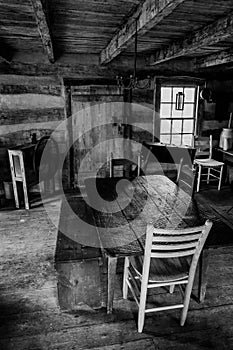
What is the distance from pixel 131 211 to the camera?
2.59 metres

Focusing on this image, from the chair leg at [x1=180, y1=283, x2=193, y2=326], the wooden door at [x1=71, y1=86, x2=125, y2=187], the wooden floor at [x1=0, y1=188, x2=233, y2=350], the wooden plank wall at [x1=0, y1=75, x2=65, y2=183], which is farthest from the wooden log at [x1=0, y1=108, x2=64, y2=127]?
the chair leg at [x1=180, y1=283, x2=193, y2=326]

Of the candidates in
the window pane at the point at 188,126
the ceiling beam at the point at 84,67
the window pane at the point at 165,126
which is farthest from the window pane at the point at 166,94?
the window pane at the point at 188,126

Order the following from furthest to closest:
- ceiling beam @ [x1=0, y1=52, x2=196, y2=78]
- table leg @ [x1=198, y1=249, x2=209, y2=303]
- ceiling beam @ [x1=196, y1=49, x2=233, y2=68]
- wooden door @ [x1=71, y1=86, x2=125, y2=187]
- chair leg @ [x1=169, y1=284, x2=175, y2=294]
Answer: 1. wooden door @ [x1=71, y1=86, x2=125, y2=187]
2. ceiling beam @ [x1=0, y1=52, x2=196, y2=78]
3. ceiling beam @ [x1=196, y1=49, x2=233, y2=68]
4. chair leg @ [x1=169, y1=284, x2=175, y2=294]
5. table leg @ [x1=198, y1=249, x2=209, y2=303]

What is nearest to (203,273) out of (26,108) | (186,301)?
(186,301)

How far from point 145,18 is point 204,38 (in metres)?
1.08

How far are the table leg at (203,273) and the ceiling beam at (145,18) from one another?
1830 mm

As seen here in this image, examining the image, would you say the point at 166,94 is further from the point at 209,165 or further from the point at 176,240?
the point at 176,240

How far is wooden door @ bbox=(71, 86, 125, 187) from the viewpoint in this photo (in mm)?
5145

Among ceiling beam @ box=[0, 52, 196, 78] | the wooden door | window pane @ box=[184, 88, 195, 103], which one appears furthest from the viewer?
window pane @ box=[184, 88, 195, 103]

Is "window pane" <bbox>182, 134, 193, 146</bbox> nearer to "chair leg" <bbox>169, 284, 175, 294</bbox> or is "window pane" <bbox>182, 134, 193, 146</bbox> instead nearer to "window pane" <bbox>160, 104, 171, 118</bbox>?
"window pane" <bbox>160, 104, 171, 118</bbox>

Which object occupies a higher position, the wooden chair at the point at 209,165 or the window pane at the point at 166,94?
the window pane at the point at 166,94

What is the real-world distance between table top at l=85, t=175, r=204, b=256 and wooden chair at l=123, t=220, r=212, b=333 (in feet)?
0.51

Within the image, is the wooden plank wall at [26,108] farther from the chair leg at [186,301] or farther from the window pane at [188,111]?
the chair leg at [186,301]

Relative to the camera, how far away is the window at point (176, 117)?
5453 mm
